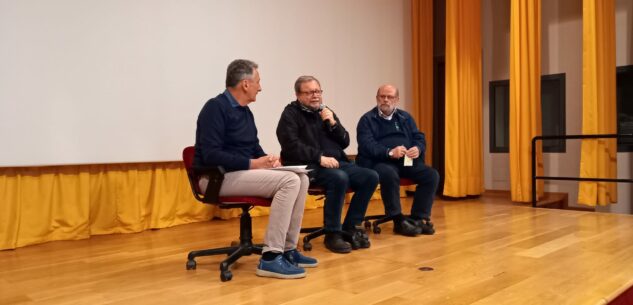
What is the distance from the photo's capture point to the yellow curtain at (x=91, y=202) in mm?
3199

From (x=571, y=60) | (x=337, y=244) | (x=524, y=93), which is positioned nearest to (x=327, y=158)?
(x=337, y=244)

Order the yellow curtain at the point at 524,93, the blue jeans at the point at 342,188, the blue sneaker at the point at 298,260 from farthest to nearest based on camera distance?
the yellow curtain at the point at 524,93 < the blue jeans at the point at 342,188 < the blue sneaker at the point at 298,260

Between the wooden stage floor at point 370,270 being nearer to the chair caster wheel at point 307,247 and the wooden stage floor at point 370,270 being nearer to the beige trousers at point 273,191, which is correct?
the chair caster wheel at point 307,247

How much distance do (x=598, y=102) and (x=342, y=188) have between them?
307 cm

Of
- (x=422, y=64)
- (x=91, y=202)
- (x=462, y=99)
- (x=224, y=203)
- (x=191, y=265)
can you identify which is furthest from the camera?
(x=422, y=64)

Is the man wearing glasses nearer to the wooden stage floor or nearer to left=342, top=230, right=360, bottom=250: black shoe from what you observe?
left=342, top=230, right=360, bottom=250: black shoe

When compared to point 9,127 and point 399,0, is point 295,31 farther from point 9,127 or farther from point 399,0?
point 9,127

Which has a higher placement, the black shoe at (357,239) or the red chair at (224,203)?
the red chair at (224,203)

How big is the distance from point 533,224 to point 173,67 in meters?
2.87

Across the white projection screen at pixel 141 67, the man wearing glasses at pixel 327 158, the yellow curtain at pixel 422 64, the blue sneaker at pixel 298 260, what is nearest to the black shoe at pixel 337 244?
→ the man wearing glasses at pixel 327 158

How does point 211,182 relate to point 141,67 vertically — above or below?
below

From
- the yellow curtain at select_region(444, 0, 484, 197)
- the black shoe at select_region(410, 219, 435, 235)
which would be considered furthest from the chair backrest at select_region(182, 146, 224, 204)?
the yellow curtain at select_region(444, 0, 484, 197)

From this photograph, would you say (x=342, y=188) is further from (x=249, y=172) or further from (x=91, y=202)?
(x=91, y=202)

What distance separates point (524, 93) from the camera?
16.7 ft
